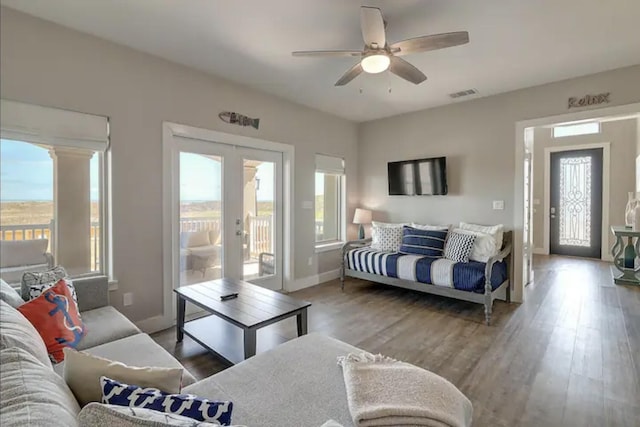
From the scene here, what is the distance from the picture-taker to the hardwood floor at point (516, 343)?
1993mm

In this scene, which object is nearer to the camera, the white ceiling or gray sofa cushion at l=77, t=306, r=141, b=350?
gray sofa cushion at l=77, t=306, r=141, b=350

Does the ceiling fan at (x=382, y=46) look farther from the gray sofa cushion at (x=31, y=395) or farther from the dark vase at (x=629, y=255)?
the dark vase at (x=629, y=255)

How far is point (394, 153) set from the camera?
5219 mm

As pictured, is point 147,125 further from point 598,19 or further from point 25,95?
point 598,19

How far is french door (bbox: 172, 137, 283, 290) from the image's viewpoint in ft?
11.3

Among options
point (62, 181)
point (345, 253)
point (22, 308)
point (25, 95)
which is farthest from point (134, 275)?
point (345, 253)

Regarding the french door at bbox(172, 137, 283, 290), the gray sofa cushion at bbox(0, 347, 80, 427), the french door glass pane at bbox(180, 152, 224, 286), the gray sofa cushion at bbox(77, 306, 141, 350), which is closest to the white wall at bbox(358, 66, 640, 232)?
the french door at bbox(172, 137, 283, 290)

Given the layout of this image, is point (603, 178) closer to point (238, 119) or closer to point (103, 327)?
point (238, 119)

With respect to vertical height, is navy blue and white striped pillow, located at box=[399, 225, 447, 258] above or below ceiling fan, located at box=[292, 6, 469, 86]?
below

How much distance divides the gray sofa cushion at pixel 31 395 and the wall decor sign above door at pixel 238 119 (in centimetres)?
311

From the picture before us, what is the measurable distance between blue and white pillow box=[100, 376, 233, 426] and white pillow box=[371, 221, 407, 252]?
388 centimetres

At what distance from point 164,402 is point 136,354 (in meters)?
1.05

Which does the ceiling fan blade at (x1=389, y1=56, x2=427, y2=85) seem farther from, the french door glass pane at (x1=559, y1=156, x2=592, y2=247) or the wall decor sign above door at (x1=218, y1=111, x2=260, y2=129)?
the french door glass pane at (x1=559, y1=156, x2=592, y2=247)

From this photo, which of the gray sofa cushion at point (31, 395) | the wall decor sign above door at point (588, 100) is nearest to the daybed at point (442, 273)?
the wall decor sign above door at point (588, 100)
